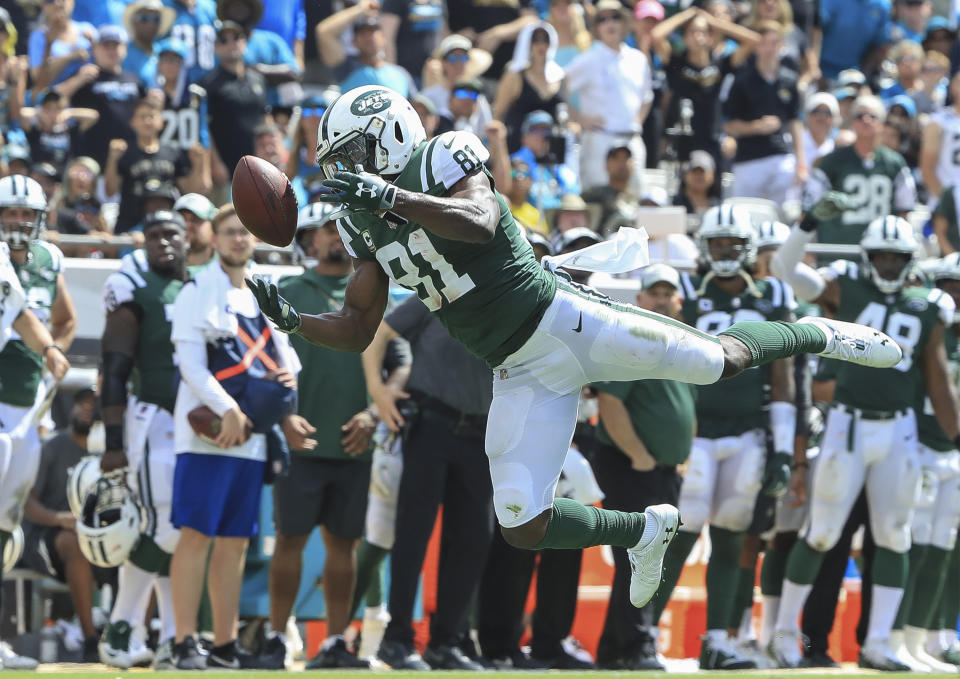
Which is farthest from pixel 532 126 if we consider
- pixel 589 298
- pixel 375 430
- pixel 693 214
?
pixel 589 298

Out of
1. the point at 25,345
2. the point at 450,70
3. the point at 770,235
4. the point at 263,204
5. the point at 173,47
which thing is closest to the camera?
the point at 263,204

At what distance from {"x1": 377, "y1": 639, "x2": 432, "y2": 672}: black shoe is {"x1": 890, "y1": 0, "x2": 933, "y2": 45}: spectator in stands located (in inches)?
374

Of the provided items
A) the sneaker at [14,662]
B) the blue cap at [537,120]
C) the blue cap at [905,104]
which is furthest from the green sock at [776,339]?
the blue cap at [905,104]

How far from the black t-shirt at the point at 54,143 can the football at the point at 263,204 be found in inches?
231

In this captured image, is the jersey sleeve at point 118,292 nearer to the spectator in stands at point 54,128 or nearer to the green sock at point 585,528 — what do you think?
the green sock at point 585,528

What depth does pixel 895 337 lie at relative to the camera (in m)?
Result: 8.21

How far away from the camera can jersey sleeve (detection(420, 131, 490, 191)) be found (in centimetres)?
524

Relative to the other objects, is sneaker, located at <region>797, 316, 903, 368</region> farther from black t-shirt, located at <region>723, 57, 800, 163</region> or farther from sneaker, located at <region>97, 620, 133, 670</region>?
black t-shirt, located at <region>723, 57, 800, 163</region>

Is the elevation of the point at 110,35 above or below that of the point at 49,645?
above

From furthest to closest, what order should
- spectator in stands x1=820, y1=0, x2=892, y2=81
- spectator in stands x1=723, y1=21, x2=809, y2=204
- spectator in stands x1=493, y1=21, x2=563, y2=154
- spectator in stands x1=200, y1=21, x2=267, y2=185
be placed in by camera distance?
spectator in stands x1=820, y1=0, x2=892, y2=81 < spectator in stands x1=723, y1=21, x2=809, y2=204 < spectator in stands x1=493, y1=21, x2=563, y2=154 < spectator in stands x1=200, y1=21, x2=267, y2=185

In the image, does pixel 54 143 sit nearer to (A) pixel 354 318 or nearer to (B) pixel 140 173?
(B) pixel 140 173

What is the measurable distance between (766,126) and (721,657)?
5.32m

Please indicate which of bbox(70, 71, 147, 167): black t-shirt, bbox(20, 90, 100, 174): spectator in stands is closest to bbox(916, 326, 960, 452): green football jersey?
bbox(70, 71, 147, 167): black t-shirt

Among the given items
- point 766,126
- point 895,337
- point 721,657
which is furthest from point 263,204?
point 766,126
